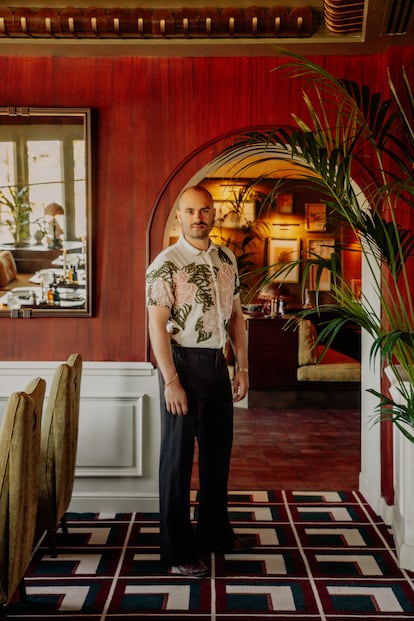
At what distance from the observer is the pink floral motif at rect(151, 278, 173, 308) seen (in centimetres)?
332

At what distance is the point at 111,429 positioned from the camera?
4238 mm

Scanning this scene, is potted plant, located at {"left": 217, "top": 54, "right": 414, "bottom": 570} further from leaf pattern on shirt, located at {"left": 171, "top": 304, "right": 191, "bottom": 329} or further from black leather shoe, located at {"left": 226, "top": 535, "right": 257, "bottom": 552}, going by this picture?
black leather shoe, located at {"left": 226, "top": 535, "right": 257, "bottom": 552}

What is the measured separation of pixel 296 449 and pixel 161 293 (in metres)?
2.84

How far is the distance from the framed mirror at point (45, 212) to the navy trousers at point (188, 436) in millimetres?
1134

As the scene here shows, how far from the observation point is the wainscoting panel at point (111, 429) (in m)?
4.23

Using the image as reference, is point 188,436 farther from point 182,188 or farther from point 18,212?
point 18,212

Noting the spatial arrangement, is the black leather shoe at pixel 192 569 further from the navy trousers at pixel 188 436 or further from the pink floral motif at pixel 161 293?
the pink floral motif at pixel 161 293

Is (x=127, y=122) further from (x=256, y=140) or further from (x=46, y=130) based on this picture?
(x=256, y=140)

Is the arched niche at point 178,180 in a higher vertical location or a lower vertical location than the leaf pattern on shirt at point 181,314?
higher

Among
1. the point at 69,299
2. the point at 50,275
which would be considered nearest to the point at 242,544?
the point at 69,299

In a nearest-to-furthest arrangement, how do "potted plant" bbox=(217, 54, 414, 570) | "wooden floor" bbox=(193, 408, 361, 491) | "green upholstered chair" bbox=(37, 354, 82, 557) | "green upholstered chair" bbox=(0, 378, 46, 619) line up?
"green upholstered chair" bbox=(0, 378, 46, 619) → "potted plant" bbox=(217, 54, 414, 570) → "green upholstered chair" bbox=(37, 354, 82, 557) → "wooden floor" bbox=(193, 408, 361, 491)

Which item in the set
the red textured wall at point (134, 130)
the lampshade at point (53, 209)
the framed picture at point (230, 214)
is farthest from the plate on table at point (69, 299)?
the framed picture at point (230, 214)

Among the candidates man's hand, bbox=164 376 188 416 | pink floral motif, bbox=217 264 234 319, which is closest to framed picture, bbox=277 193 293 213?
pink floral motif, bbox=217 264 234 319

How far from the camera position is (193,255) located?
342 centimetres
